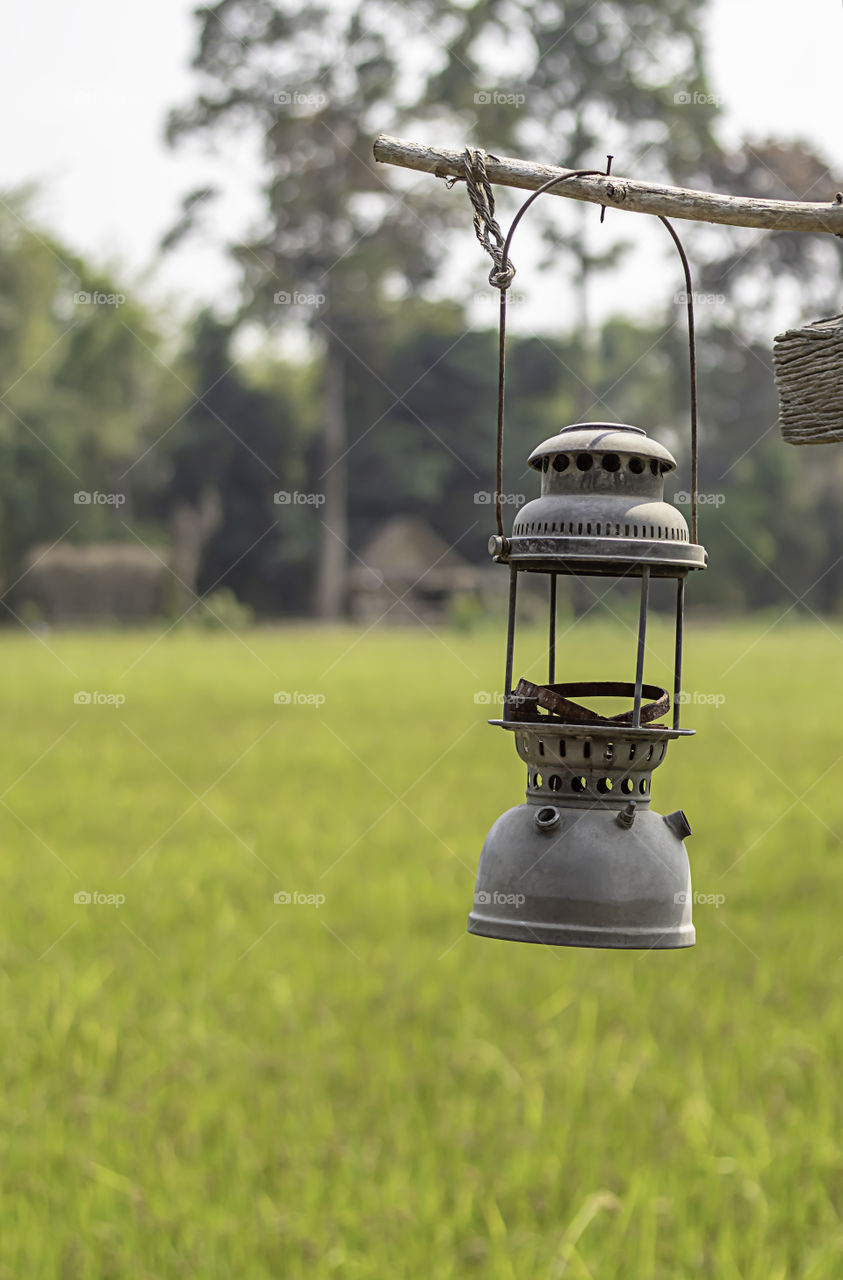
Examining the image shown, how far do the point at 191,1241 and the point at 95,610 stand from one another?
4565 centimetres

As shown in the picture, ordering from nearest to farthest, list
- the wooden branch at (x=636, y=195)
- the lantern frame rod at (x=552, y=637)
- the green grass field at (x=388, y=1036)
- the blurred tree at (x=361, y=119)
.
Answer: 1. the wooden branch at (x=636, y=195)
2. the lantern frame rod at (x=552, y=637)
3. the green grass field at (x=388, y=1036)
4. the blurred tree at (x=361, y=119)

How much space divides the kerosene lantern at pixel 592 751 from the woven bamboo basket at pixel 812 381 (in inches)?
9.3

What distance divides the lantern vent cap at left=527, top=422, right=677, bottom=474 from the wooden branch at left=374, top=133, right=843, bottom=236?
0.59m

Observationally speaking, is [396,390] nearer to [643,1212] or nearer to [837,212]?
[643,1212]

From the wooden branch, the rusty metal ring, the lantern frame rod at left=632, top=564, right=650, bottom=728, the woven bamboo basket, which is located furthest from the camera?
the rusty metal ring

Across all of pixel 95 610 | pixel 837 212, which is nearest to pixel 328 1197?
pixel 837 212

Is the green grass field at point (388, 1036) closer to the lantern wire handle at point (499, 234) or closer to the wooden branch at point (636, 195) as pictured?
the lantern wire handle at point (499, 234)

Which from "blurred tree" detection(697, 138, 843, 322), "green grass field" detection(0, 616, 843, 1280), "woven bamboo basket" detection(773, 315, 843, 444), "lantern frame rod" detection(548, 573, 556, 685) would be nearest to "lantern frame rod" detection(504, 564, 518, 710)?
"lantern frame rod" detection(548, 573, 556, 685)

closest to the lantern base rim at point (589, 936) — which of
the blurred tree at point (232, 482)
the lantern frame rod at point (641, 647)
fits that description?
the lantern frame rod at point (641, 647)

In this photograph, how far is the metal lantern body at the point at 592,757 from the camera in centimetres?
358

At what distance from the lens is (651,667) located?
3081 centimetres

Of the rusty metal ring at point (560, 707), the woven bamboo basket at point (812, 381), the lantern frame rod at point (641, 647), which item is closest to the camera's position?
the woven bamboo basket at point (812, 381)

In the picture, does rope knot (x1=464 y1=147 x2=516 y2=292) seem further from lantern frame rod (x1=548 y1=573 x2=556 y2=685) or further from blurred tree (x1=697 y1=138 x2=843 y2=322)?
blurred tree (x1=697 y1=138 x2=843 y2=322)

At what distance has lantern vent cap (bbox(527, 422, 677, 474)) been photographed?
359 centimetres
